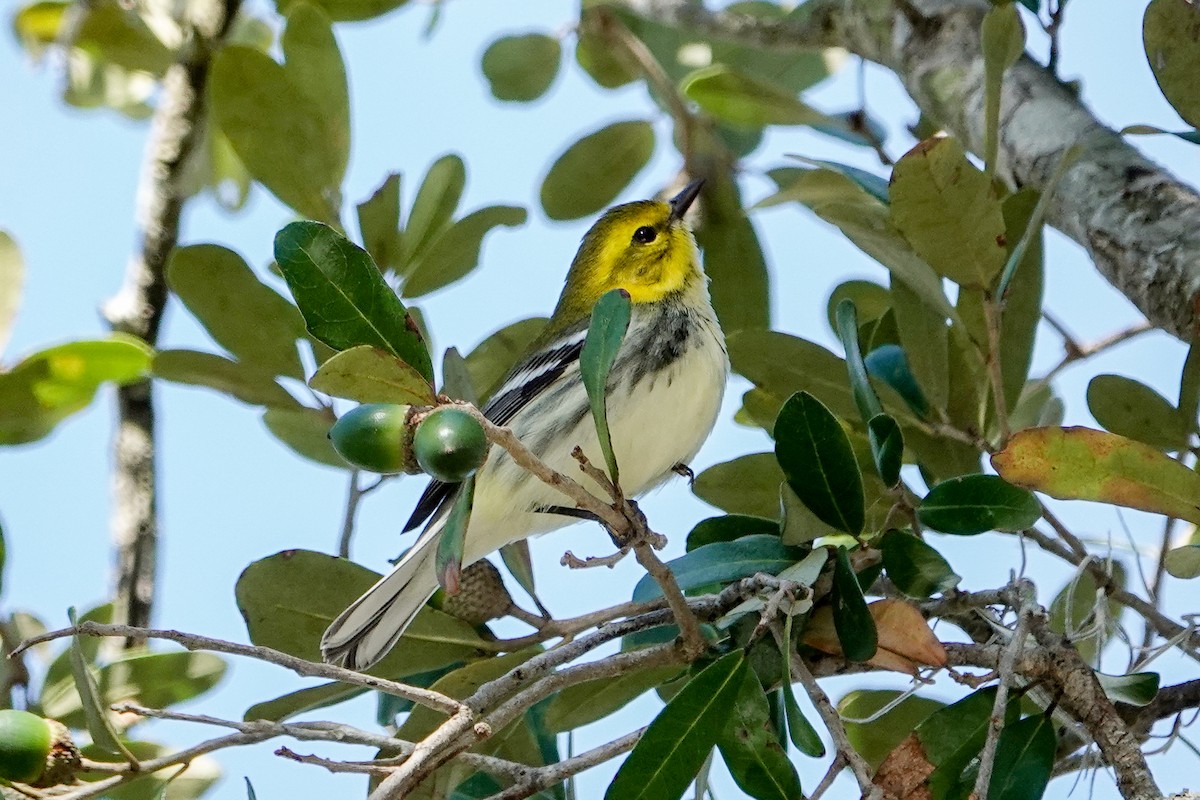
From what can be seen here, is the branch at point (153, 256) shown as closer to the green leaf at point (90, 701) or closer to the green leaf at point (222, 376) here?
the green leaf at point (222, 376)

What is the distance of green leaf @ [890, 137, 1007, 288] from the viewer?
76.5 inches

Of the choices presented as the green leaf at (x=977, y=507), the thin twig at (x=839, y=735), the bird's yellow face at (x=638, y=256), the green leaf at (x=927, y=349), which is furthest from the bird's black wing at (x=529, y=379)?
the thin twig at (x=839, y=735)

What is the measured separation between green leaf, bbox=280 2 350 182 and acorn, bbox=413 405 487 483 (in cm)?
133

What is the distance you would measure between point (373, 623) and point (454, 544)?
33.0 inches

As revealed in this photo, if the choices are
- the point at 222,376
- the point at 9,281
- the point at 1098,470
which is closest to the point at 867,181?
the point at 1098,470

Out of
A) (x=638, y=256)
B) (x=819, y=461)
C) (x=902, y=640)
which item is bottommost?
(x=902, y=640)

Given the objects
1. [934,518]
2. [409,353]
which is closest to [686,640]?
[934,518]

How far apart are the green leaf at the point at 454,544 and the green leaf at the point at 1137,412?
1127mm

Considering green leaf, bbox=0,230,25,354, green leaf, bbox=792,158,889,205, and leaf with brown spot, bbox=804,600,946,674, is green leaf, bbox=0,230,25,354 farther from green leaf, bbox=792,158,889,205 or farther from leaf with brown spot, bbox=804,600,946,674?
leaf with brown spot, bbox=804,600,946,674

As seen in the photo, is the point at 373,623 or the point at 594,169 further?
the point at 594,169

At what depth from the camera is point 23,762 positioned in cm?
158

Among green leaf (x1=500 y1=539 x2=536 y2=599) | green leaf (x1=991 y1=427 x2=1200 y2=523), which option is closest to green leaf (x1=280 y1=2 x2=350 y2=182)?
green leaf (x1=500 y1=539 x2=536 y2=599)

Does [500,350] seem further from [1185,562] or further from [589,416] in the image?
[1185,562]

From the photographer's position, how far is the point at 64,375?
2.35 metres
